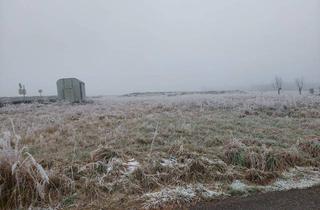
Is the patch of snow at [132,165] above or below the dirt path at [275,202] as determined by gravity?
above

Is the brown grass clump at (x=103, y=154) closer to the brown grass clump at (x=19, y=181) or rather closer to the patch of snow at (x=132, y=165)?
the patch of snow at (x=132, y=165)

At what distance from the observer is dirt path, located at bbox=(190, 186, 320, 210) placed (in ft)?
8.73

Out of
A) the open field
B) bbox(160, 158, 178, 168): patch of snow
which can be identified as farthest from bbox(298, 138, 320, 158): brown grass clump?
bbox(160, 158, 178, 168): patch of snow

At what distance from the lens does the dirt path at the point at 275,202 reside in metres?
2.66

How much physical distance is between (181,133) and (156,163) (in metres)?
2.27

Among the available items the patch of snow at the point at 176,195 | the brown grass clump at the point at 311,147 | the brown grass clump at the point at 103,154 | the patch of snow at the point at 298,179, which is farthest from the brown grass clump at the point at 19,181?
the brown grass clump at the point at 311,147

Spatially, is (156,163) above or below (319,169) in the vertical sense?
above

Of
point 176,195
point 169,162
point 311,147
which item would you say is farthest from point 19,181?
point 311,147

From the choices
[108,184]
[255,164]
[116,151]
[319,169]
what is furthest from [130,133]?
[319,169]

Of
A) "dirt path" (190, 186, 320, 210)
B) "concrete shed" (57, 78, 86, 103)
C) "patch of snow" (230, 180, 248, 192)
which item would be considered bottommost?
"dirt path" (190, 186, 320, 210)

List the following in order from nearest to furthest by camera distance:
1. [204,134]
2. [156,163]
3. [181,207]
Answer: [181,207] → [156,163] → [204,134]

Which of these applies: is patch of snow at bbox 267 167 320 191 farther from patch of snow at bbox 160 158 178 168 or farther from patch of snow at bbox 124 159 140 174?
patch of snow at bbox 124 159 140 174

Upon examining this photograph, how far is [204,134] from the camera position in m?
5.93

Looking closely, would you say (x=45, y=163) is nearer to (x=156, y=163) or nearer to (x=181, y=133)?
(x=156, y=163)
